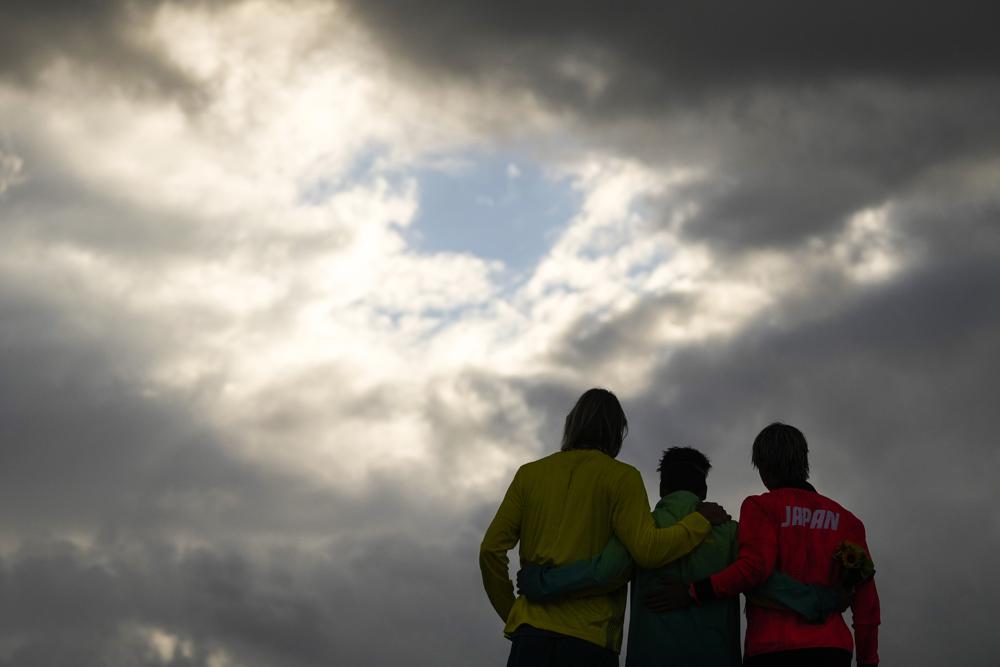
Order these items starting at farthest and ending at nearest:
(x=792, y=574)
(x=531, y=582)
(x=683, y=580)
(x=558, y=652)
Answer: (x=683, y=580), (x=792, y=574), (x=531, y=582), (x=558, y=652)

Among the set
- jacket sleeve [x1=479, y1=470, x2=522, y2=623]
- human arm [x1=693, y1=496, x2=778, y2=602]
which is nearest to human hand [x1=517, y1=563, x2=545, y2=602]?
jacket sleeve [x1=479, y1=470, x2=522, y2=623]

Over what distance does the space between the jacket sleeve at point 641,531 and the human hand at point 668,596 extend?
0.84 ft

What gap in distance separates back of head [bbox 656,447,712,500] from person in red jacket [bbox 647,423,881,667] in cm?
43

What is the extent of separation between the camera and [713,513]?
912 cm

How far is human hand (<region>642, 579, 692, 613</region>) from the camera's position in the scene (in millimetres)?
8836

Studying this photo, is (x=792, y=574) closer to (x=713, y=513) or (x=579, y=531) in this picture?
(x=713, y=513)

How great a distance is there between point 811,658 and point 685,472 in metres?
1.75

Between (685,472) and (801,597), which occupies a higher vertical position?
(685,472)

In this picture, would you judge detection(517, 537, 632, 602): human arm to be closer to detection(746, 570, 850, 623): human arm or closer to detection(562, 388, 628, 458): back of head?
detection(562, 388, 628, 458): back of head

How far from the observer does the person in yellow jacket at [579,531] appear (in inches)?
328

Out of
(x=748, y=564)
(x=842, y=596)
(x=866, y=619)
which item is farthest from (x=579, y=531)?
(x=866, y=619)

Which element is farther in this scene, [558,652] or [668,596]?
[668,596]

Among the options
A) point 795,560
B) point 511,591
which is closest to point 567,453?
point 511,591

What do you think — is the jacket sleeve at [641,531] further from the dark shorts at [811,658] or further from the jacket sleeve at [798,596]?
the dark shorts at [811,658]
